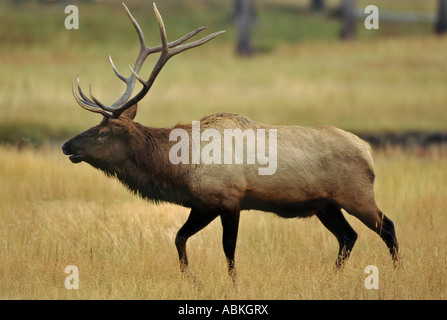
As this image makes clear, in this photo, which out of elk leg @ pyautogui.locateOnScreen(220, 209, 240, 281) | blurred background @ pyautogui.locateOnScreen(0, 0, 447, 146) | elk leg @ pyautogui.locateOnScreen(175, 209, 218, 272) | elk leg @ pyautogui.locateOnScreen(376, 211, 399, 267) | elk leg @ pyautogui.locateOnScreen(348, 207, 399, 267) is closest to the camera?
elk leg @ pyautogui.locateOnScreen(220, 209, 240, 281)

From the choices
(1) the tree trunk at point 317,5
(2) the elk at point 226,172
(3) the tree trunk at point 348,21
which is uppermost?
(1) the tree trunk at point 317,5

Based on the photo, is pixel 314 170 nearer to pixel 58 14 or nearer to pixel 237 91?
pixel 237 91

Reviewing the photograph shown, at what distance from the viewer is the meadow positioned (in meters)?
6.95

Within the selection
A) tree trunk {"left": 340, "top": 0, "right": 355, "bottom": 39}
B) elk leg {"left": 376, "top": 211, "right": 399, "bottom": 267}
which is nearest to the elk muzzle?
elk leg {"left": 376, "top": 211, "right": 399, "bottom": 267}

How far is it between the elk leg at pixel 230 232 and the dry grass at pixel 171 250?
0.12 meters

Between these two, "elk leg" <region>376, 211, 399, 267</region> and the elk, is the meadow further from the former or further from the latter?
the elk

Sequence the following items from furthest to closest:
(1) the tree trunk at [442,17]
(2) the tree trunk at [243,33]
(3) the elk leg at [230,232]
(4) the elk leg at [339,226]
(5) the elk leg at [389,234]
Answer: (1) the tree trunk at [442,17] < (2) the tree trunk at [243,33] < (4) the elk leg at [339,226] < (5) the elk leg at [389,234] < (3) the elk leg at [230,232]

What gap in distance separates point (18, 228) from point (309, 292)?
354 centimetres

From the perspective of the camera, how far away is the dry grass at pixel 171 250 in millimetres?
6664

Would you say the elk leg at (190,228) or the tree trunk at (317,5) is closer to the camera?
the elk leg at (190,228)

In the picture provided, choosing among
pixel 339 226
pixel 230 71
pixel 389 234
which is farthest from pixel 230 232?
pixel 230 71

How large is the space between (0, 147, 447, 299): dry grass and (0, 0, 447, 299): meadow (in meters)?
0.02

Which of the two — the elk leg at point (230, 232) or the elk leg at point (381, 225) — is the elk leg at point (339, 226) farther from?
the elk leg at point (230, 232)

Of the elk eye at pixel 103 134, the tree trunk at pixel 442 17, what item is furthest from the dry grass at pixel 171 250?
the tree trunk at pixel 442 17
